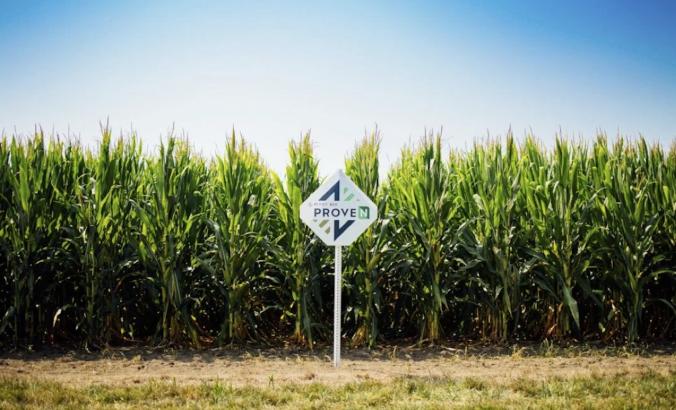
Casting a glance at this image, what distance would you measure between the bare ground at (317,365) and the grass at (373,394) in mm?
296

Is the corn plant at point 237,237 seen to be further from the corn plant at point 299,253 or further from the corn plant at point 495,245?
the corn plant at point 495,245

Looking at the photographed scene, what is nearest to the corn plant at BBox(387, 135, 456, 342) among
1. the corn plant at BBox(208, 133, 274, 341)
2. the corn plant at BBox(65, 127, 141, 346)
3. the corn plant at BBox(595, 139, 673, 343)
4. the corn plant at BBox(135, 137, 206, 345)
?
the corn plant at BBox(208, 133, 274, 341)

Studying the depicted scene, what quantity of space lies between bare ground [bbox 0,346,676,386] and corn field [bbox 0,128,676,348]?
0.37 m

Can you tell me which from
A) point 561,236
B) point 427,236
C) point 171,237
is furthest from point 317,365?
point 561,236

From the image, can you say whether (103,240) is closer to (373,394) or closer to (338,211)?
(338,211)

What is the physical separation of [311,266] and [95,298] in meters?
2.81

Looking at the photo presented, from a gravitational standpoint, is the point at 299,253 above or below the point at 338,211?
below

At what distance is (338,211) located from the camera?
630 cm

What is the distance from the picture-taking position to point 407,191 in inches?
300

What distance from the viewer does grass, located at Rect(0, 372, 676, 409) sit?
464cm

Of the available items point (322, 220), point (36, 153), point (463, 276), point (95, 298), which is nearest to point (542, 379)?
point (463, 276)

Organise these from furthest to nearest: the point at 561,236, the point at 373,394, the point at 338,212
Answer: the point at 561,236 < the point at 338,212 < the point at 373,394

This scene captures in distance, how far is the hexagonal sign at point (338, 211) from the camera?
20.6ft

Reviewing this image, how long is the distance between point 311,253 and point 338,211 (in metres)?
1.13
